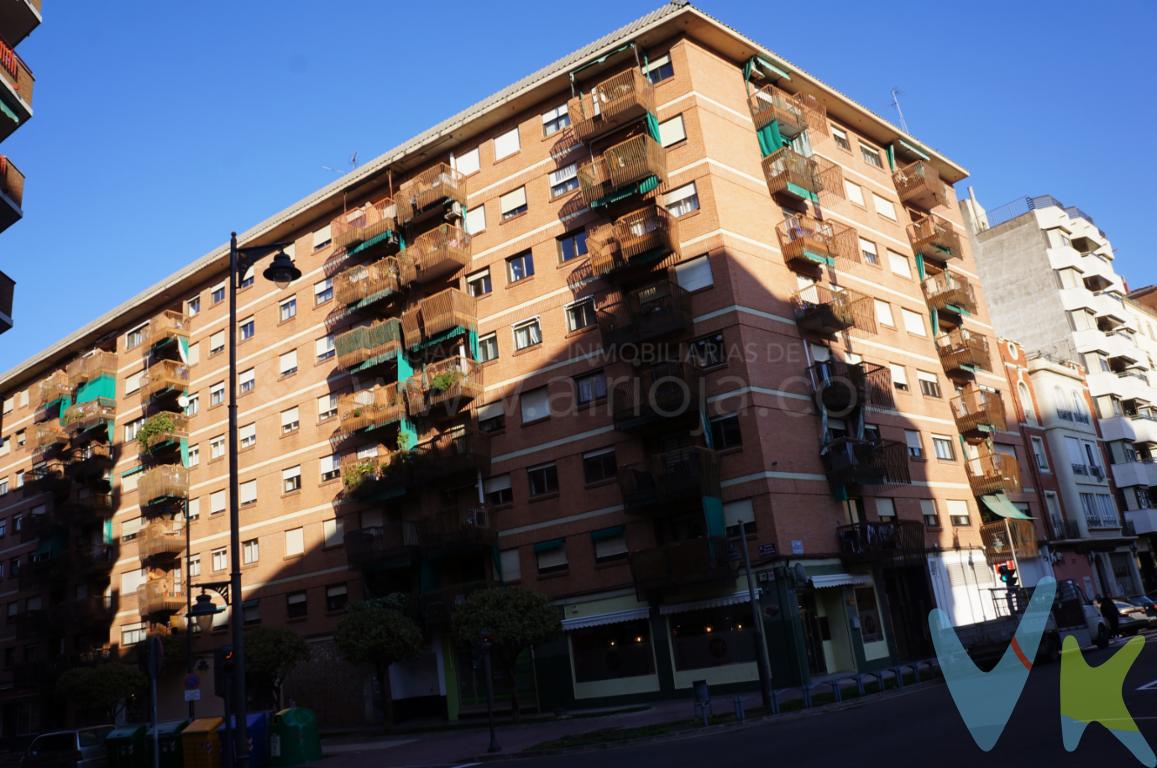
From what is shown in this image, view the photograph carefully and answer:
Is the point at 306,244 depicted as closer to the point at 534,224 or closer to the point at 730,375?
the point at 534,224

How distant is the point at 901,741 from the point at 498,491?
2202cm

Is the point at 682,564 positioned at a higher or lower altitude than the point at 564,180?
lower

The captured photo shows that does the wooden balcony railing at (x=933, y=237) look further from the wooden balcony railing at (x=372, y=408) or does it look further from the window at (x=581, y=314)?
the wooden balcony railing at (x=372, y=408)

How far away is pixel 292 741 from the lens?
2184 centimetres

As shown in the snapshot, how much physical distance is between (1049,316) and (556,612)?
134ft

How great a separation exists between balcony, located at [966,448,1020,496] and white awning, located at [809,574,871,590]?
32.0 ft

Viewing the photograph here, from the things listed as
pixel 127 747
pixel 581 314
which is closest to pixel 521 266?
pixel 581 314

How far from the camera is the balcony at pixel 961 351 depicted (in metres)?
38.6

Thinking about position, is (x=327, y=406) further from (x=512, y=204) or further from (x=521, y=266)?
(x=512, y=204)

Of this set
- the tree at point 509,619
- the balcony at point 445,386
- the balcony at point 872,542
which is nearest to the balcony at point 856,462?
the balcony at point 872,542

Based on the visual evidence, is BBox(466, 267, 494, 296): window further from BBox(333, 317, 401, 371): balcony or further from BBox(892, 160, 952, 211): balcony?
BBox(892, 160, 952, 211): balcony

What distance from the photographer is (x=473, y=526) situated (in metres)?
32.7

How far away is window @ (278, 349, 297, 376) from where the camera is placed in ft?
139

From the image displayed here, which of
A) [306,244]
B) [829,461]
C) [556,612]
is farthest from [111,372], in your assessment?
[829,461]
